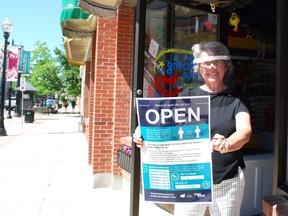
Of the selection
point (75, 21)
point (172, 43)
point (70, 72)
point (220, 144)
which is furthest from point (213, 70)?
point (70, 72)

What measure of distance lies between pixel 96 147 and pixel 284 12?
4.14 meters

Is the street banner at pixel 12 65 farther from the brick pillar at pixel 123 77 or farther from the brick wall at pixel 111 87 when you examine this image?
the brick pillar at pixel 123 77

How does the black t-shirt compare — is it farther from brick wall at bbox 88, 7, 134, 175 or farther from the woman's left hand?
brick wall at bbox 88, 7, 134, 175

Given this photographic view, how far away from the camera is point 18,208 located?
4.37m

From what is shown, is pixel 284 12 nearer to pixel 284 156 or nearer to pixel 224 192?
pixel 284 156

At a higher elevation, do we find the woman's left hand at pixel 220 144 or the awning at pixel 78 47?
the awning at pixel 78 47

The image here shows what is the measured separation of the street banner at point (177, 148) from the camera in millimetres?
1981

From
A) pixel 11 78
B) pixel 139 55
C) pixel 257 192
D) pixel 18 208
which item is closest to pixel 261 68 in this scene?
pixel 257 192

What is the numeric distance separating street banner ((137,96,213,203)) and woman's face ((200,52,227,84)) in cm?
18

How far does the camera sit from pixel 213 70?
80.4 inches

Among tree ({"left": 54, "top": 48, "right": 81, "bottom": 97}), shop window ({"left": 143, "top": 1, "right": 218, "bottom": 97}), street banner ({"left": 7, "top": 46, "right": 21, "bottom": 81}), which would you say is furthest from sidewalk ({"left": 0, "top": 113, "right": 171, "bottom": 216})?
tree ({"left": 54, "top": 48, "right": 81, "bottom": 97})

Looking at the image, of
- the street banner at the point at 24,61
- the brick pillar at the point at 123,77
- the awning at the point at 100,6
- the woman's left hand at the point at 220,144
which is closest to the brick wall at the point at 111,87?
the brick pillar at the point at 123,77

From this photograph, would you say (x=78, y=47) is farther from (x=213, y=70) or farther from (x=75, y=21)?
(x=213, y=70)

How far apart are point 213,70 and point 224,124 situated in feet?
1.23
